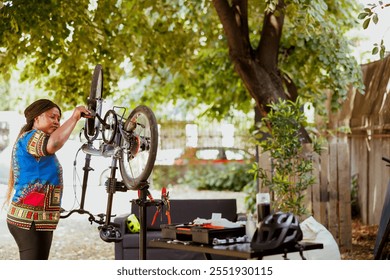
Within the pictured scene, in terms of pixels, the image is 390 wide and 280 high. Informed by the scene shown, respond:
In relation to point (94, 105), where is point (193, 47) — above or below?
above

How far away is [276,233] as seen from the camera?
2.98 m

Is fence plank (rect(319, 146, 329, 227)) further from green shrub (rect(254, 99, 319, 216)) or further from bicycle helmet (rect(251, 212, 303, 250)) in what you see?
bicycle helmet (rect(251, 212, 303, 250))

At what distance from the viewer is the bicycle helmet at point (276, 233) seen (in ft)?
9.71

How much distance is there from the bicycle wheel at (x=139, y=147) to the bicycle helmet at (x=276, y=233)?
734 millimetres

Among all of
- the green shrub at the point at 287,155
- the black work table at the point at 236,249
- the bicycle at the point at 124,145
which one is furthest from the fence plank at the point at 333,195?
the black work table at the point at 236,249

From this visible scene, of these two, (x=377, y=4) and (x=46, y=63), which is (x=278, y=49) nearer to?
(x=377, y=4)

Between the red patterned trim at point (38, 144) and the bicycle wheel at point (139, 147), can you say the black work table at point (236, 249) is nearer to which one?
the bicycle wheel at point (139, 147)

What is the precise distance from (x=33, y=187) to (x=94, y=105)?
638mm

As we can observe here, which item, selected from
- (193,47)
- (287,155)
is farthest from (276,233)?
(193,47)

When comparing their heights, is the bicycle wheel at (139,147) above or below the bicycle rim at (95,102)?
below

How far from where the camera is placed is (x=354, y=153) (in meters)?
6.92

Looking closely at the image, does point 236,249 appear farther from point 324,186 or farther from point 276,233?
point 324,186
